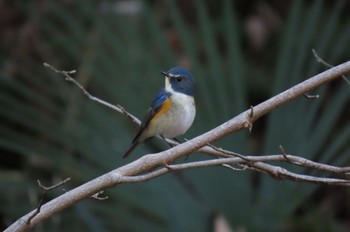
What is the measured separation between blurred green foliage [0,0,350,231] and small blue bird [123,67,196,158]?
575mm

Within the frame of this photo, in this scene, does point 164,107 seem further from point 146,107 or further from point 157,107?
point 146,107

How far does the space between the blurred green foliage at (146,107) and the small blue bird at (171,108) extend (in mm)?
575

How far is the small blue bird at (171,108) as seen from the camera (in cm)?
405

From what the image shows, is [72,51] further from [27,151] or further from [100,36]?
[27,151]

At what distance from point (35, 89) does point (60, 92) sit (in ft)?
1.74

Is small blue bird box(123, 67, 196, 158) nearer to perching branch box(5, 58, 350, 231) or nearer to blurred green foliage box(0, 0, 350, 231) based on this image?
blurred green foliage box(0, 0, 350, 231)

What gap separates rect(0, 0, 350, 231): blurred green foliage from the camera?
4766 millimetres

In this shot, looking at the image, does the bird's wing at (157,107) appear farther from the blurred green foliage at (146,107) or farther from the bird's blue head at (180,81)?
the blurred green foliage at (146,107)

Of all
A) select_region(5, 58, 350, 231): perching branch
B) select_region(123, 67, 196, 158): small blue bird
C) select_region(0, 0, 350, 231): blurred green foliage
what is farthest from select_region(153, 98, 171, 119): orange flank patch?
select_region(5, 58, 350, 231): perching branch

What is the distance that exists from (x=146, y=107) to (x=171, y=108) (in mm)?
1041

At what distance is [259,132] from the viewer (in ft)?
22.4

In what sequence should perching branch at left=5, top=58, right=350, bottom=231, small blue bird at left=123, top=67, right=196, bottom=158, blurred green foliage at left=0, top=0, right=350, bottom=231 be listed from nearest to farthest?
perching branch at left=5, top=58, right=350, bottom=231 → small blue bird at left=123, top=67, right=196, bottom=158 → blurred green foliage at left=0, top=0, right=350, bottom=231

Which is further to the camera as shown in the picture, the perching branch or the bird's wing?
the bird's wing

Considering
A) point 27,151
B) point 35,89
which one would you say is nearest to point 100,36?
point 35,89
